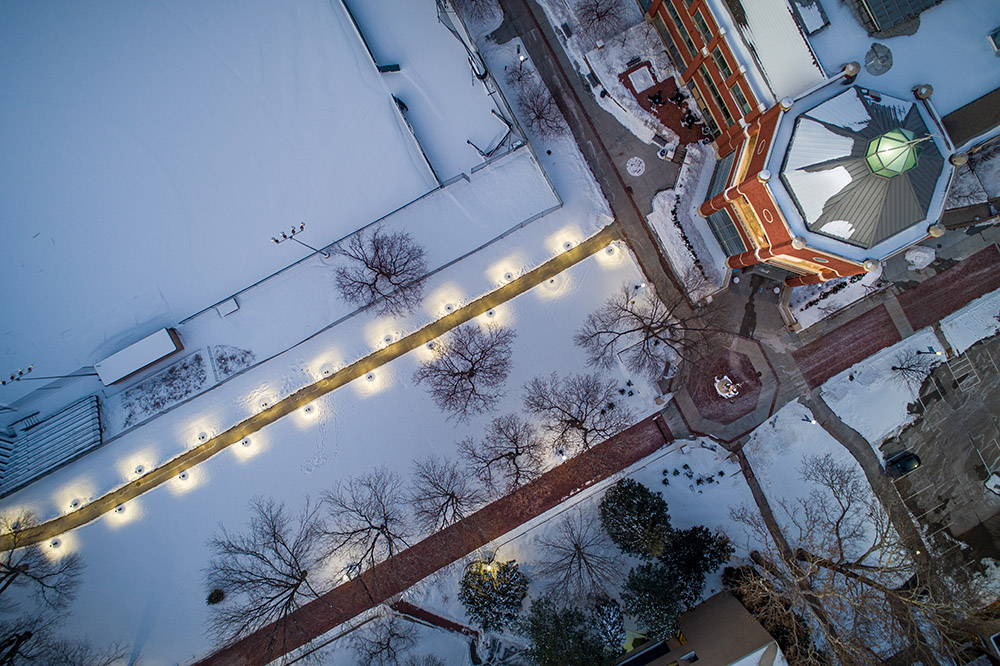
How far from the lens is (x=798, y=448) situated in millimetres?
31734

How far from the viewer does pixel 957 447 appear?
3180cm

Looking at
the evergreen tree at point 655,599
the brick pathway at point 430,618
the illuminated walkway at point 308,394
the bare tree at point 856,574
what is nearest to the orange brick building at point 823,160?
the illuminated walkway at point 308,394

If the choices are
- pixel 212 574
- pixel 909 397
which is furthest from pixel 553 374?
pixel 212 574

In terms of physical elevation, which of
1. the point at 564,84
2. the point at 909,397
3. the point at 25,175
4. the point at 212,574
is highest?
the point at 25,175

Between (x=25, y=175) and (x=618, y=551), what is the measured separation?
42527 millimetres

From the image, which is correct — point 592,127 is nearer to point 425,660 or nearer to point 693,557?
point 693,557

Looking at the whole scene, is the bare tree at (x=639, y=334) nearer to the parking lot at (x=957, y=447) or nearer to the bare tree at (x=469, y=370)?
the bare tree at (x=469, y=370)

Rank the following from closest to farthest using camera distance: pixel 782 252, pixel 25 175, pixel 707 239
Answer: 1. pixel 782 252
2. pixel 25 175
3. pixel 707 239

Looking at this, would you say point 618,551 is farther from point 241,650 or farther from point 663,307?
point 241,650

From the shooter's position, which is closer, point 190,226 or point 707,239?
point 190,226

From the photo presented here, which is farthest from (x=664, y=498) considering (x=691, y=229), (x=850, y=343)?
(x=691, y=229)

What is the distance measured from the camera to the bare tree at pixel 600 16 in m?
32.0

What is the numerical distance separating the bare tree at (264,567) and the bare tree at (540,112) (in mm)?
27968

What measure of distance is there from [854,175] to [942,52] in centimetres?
867
